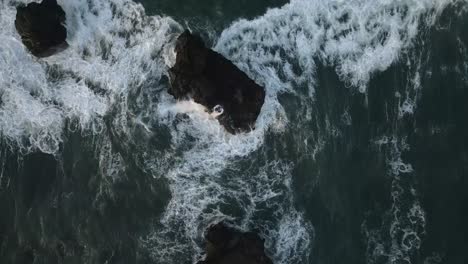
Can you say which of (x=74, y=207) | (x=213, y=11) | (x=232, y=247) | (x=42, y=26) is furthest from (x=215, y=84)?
(x=74, y=207)

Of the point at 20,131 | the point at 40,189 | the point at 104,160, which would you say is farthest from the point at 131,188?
the point at 20,131

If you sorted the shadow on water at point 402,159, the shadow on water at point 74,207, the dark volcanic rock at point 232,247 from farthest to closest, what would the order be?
the shadow on water at point 74,207
the dark volcanic rock at point 232,247
the shadow on water at point 402,159

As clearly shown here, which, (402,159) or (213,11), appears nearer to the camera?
(402,159)

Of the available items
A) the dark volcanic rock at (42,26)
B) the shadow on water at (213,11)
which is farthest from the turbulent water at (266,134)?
the dark volcanic rock at (42,26)

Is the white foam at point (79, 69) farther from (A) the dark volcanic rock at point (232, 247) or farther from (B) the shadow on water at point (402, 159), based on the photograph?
(B) the shadow on water at point (402, 159)

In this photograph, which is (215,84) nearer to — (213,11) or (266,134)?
(266,134)

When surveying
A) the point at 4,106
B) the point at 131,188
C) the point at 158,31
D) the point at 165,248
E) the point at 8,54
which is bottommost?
the point at 165,248

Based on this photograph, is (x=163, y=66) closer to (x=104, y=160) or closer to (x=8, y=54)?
(x=104, y=160)
